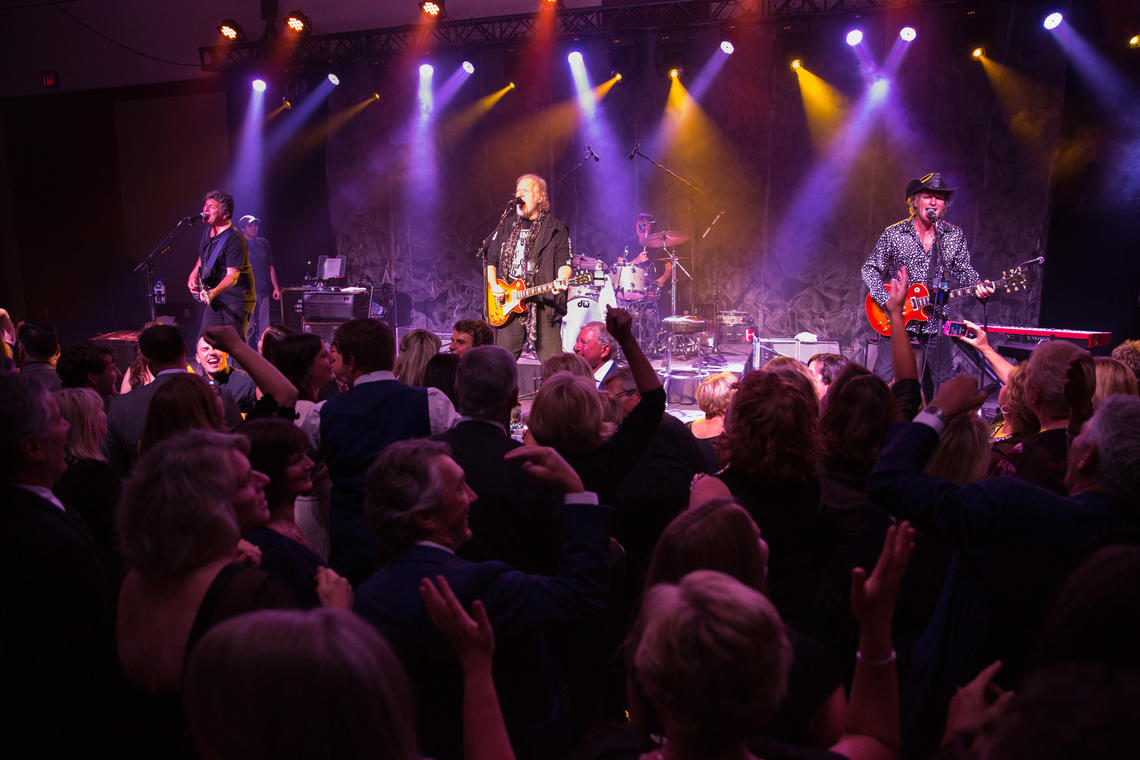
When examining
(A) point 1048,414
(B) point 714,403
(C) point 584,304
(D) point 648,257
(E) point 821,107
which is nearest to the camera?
(A) point 1048,414

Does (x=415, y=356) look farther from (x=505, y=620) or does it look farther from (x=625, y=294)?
(x=625, y=294)

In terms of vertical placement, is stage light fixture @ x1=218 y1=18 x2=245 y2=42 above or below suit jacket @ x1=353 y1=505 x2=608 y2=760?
above

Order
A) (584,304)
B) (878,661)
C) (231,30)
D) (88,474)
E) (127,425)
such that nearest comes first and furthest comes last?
1. (878,661)
2. (88,474)
3. (127,425)
4. (584,304)
5. (231,30)

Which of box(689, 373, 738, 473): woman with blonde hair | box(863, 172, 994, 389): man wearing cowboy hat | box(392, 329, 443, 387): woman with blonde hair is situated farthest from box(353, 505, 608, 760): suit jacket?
box(863, 172, 994, 389): man wearing cowboy hat

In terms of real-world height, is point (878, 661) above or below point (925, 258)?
below

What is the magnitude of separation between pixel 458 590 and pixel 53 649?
841mm

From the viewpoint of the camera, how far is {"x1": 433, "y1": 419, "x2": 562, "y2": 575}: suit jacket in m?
2.04

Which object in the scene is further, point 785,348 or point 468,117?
point 468,117

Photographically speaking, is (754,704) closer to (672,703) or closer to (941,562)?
(672,703)

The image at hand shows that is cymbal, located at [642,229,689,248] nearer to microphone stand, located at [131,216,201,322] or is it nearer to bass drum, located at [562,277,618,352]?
bass drum, located at [562,277,618,352]

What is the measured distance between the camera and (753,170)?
946 cm

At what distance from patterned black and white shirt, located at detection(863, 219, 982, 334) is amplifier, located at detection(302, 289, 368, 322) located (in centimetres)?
629

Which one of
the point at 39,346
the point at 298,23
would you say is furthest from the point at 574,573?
the point at 298,23

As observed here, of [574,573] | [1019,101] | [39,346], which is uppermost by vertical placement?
[1019,101]
